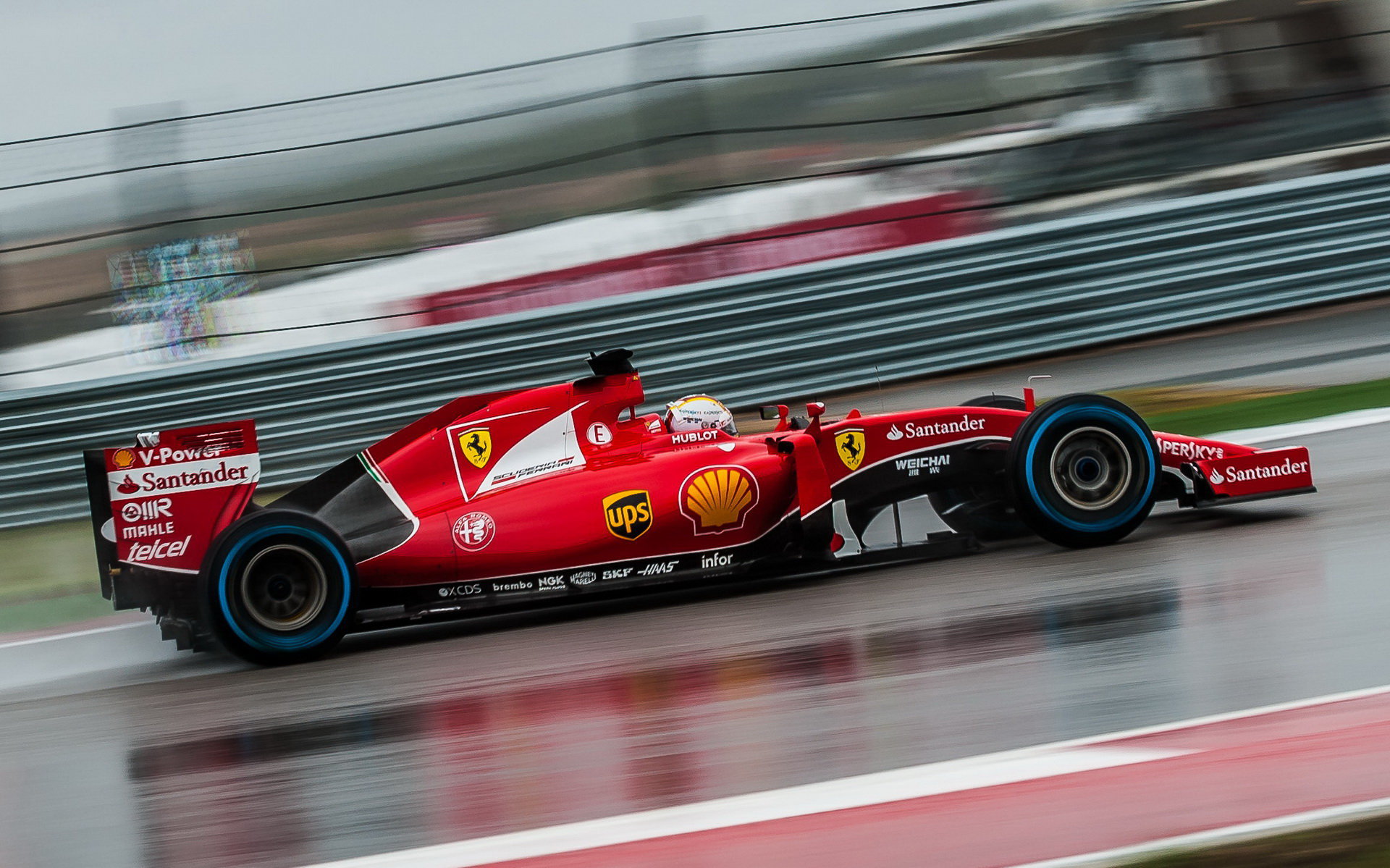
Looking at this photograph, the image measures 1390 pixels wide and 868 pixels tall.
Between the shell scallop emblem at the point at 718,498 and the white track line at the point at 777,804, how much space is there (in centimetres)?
219

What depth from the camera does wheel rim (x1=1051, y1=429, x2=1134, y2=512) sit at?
17.9 feet

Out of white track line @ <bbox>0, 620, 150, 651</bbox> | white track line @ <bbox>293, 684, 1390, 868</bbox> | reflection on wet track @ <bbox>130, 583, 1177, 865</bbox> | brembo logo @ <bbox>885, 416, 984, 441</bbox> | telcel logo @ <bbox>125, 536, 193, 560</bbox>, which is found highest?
brembo logo @ <bbox>885, 416, 984, 441</bbox>

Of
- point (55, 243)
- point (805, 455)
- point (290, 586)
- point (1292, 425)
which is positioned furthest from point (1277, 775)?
point (55, 243)

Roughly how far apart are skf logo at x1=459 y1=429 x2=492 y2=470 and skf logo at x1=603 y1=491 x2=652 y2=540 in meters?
0.55

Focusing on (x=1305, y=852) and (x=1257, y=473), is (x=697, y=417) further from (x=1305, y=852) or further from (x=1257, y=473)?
(x=1305, y=852)

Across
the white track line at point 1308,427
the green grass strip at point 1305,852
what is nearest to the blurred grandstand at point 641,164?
the white track line at point 1308,427

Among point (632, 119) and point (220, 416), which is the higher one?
point (632, 119)

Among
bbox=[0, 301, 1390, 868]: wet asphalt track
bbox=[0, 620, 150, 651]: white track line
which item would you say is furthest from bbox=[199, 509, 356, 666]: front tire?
bbox=[0, 620, 150, 651]: white track line

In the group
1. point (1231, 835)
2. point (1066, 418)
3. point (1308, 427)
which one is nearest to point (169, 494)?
point (1066, 418)

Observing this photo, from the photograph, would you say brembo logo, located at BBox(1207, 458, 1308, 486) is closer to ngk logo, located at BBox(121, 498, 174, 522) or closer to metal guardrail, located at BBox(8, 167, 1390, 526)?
metal guardrail, located at BBox(8, 167, 1390, 526)

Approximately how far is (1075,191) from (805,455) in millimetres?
5378

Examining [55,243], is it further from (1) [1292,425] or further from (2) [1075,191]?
(1) [1292,425]

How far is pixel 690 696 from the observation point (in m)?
4.21

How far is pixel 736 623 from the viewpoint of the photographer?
16.9ft
